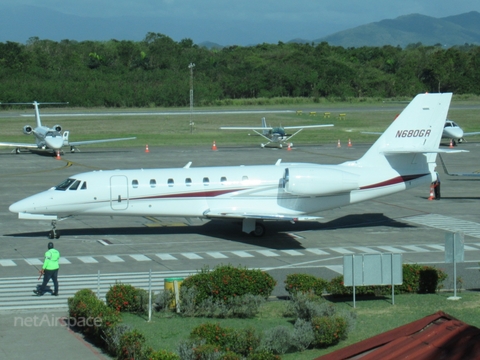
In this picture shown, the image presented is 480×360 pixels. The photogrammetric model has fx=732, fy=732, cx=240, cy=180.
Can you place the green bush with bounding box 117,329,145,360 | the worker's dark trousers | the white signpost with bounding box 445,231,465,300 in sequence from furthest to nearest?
the worker's dark trousers
the white signpost with bounding box 445,231,465,300
the green bush with bounding box 117,329,145,360

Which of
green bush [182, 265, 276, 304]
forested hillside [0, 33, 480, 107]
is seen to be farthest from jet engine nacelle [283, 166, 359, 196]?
forested hillside [0, 33, 480, 107]

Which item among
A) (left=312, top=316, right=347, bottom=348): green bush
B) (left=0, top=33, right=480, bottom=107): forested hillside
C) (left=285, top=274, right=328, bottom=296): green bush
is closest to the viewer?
(left=312, top=316, right=347, bottom=348): green bush

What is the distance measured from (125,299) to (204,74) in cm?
12027

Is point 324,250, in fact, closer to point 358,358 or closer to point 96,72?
point 358,358

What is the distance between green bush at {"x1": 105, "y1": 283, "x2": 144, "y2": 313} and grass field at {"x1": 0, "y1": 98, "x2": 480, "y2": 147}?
51.9m

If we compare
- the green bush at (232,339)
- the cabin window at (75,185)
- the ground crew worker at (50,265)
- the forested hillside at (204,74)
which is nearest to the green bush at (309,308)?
the green bush at (232,339)

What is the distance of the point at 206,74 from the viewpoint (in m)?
136

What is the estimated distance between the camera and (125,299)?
17125mm

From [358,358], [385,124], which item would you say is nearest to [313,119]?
[385,124]

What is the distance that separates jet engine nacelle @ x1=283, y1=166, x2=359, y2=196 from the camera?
90.4 ft

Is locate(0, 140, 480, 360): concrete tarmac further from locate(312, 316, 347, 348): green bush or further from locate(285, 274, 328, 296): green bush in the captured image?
locate(312, 316, 347, 348): green bush

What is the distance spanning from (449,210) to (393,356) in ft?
91.8

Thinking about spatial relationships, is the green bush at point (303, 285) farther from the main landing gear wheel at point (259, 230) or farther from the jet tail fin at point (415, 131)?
the jet tail fin at point (415, 131)

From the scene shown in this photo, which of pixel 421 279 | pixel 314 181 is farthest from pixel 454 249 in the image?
pixel 314 181
